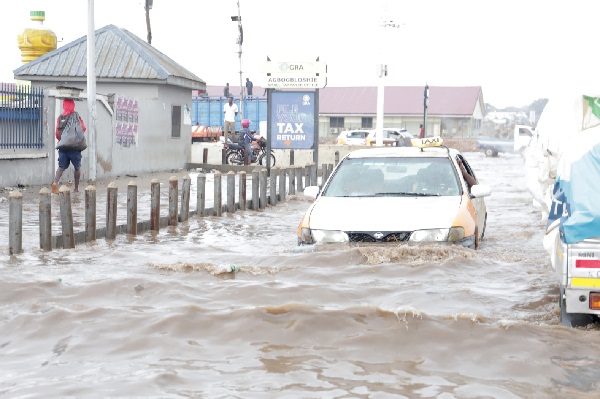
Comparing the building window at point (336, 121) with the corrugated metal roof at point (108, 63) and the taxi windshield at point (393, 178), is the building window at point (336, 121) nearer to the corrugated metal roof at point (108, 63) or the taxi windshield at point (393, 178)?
the corrugated metal roof at point (108, 63)

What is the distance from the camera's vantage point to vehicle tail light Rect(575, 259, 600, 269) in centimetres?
670

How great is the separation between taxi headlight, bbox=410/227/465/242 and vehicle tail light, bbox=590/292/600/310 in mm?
3118

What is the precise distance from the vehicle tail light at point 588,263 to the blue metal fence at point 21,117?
46.7 feet

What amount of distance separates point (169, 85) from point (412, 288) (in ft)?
62.8

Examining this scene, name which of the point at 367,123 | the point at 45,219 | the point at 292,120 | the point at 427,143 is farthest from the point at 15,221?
the point at 367,123

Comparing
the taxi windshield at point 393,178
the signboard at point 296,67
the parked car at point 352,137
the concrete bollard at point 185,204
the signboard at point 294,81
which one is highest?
the signboard at point 296,67

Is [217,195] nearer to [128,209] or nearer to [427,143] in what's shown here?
[128,209]

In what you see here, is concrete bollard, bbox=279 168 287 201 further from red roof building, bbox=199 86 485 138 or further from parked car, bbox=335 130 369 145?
red roof building, bbox=199 86 485 138

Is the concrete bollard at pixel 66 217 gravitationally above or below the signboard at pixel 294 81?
below

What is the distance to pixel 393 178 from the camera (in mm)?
11336

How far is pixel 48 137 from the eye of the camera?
2033 centimetres

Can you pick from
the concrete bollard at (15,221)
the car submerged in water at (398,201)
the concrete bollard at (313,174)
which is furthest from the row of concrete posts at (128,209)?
the car submerged in water at (398,201)

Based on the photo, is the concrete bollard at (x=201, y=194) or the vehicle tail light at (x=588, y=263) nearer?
the vehicle tail light at (x=588, y=263)

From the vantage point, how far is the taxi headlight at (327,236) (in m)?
9.79
